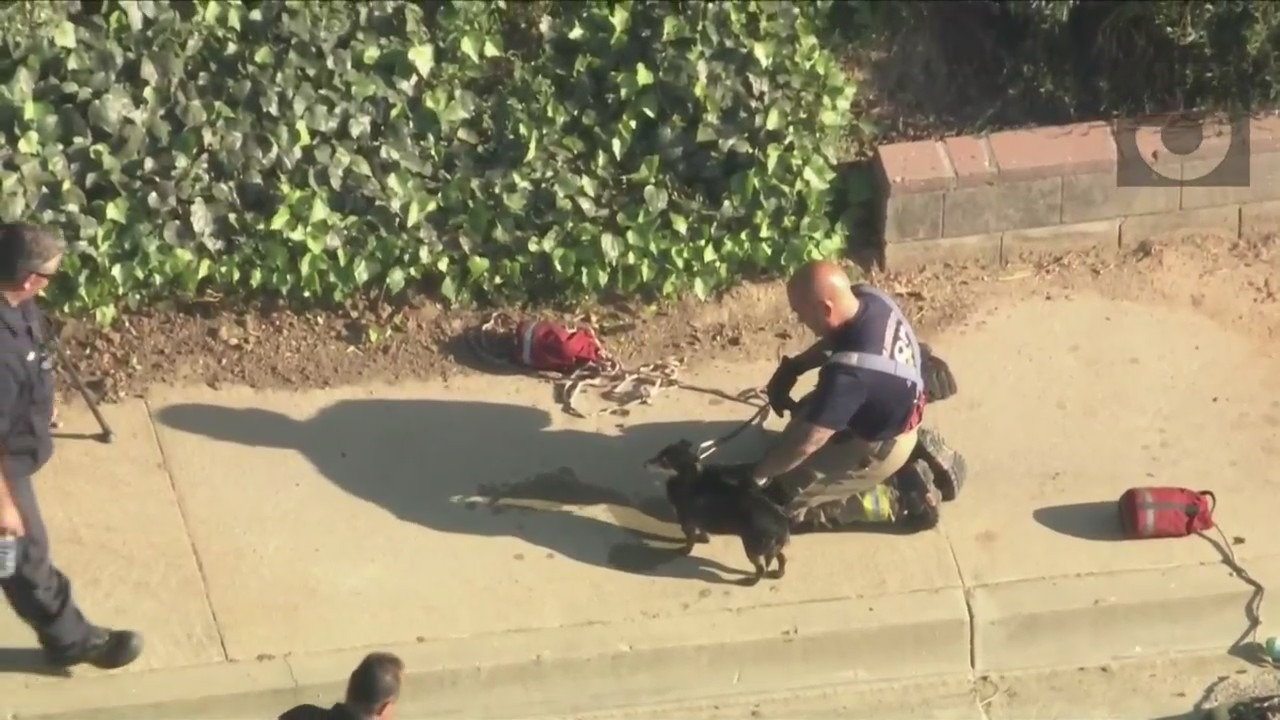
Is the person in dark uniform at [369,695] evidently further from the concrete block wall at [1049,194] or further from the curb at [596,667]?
the concrete block wall at [1049,194]

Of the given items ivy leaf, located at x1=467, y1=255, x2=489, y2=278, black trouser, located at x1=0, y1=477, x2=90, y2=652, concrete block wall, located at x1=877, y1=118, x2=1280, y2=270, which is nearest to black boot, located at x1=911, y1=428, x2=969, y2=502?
concrete block wall, located at x1=877, y1=118, x2=1280, y2=270

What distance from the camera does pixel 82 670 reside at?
20.9 feet

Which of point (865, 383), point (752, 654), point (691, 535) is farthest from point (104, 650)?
point (865, 383)

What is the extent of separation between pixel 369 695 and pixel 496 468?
1996 millimetres

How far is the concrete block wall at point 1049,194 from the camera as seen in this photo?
8.08m

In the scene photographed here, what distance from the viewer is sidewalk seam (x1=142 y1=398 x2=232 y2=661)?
6.50 meters

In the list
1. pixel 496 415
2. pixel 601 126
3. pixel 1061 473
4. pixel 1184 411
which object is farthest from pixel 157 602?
pixel 1184 411

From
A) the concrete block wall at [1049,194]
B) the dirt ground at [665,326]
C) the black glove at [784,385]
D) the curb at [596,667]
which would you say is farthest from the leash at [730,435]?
the concrete block wall at [1049,194]

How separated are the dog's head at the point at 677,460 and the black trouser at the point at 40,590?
6.69 feet

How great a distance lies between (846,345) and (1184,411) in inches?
70.6

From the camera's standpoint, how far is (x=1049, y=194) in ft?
26.8

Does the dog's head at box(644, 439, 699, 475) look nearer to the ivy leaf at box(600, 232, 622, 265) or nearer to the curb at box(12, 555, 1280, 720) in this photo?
the curb at box(12, 555, 1280, 720)

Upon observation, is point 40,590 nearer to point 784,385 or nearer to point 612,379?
point 612,379

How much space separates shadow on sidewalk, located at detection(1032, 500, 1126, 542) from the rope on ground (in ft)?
4.01
